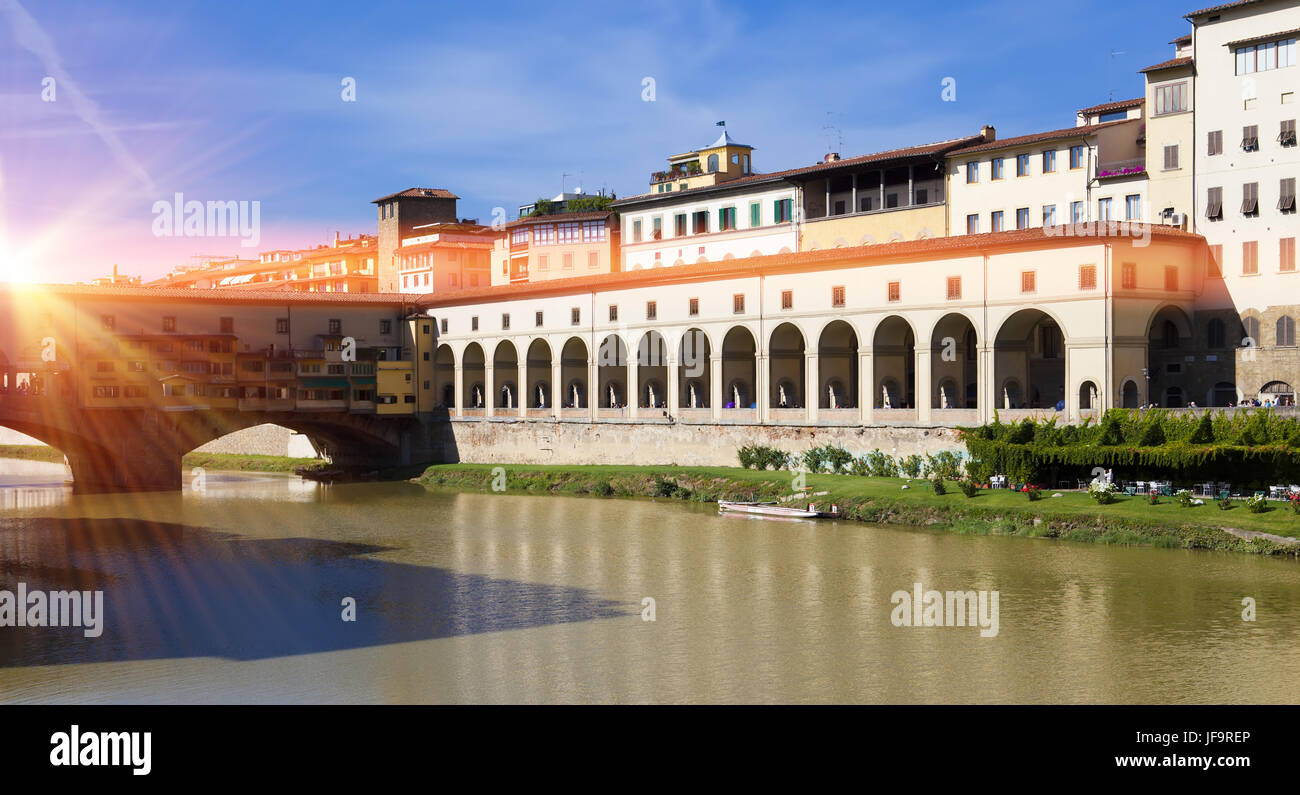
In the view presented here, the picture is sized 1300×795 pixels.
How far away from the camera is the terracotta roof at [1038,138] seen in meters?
57.3

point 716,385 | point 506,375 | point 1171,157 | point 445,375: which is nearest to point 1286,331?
point 1171,157

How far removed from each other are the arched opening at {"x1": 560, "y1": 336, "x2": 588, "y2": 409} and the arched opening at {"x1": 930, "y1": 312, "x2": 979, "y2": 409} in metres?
22.3

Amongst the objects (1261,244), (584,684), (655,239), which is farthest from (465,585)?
(655,239)

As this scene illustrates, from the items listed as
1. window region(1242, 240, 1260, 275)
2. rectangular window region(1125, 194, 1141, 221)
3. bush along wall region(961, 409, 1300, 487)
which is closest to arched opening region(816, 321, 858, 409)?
bush along wall region(961, 409, 1300, 487)

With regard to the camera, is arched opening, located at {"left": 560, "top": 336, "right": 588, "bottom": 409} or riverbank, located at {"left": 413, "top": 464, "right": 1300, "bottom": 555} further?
arched opening, located at {"left": 560, "top": 336, "right": 588, "bottom": 409}

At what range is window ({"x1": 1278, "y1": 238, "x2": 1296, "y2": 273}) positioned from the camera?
4872cm

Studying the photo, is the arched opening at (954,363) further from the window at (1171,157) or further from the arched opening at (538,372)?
the arched opening at (538,372)

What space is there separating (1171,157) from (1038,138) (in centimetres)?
749

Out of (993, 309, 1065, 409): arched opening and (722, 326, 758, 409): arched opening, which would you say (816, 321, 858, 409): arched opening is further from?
(993, 309, 1065, 409): arched opening

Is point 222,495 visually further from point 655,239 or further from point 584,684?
point 584,684

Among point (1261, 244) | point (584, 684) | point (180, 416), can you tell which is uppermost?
point (1261, 244)

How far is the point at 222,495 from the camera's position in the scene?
6347cm
